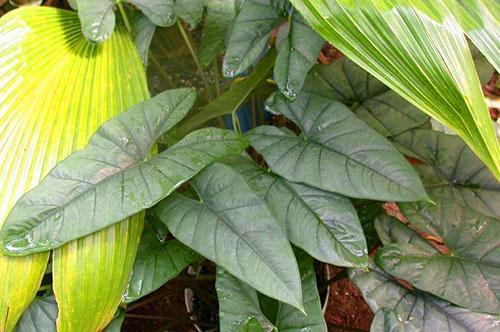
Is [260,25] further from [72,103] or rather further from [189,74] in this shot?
[189,74]

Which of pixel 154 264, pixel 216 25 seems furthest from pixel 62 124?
pixel 216 25

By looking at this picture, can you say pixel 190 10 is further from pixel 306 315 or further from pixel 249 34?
pixel 306 315

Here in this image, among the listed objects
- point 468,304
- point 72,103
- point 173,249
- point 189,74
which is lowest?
point 468,304

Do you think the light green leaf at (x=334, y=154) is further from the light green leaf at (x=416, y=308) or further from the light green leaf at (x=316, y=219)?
the light green leaf at (x=416, y=308)

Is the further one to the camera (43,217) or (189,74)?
(189,74)

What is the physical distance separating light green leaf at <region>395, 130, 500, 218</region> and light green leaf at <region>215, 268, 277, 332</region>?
0.37 metres

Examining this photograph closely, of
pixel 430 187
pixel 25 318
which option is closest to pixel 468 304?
pixel 430 187

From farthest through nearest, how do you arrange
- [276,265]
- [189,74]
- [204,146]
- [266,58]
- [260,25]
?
[189,74], [266,58], [260,25], [204,146], [276,265]

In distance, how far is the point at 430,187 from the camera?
100cm

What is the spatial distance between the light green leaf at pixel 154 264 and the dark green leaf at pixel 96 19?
1.15 feet

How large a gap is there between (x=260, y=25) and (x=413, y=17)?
1.52 ft

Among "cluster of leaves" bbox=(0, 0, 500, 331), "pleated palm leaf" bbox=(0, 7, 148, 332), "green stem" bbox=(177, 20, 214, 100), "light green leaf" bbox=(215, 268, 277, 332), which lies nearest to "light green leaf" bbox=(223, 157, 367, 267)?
"cluster of leaves" bbox=(0, 0, 500, 331)

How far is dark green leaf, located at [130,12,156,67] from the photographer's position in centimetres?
105

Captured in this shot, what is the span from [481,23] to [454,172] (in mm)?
506
